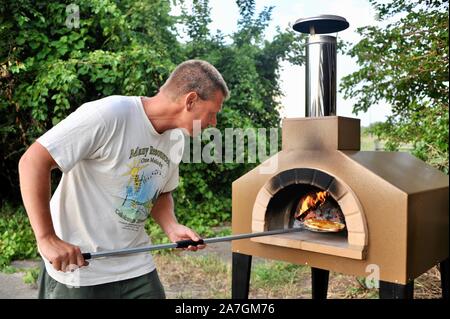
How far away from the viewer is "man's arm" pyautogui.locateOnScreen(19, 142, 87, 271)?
134 cm

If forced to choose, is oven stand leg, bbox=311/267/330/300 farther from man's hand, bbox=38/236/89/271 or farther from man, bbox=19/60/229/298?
man's hand, bbox=38/236/89/271

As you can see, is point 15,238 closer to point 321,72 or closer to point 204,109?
point 204,109

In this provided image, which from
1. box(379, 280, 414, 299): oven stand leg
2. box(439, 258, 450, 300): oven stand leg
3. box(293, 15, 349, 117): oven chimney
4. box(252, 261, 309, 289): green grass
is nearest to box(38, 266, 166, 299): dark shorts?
box(379, 280, 414, 299): oven stand leg

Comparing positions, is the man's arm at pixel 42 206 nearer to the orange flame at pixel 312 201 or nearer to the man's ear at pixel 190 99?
the man's ear at pixel 190 99

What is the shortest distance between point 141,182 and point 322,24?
140cm

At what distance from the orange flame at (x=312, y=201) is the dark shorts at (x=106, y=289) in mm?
956

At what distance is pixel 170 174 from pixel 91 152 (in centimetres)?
45

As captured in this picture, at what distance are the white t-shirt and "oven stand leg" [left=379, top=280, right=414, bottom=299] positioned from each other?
1012mm

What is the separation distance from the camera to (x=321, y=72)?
2.34m

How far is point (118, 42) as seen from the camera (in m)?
4.43

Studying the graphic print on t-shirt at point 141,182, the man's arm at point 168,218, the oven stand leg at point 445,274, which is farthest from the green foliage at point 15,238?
the oven stand leg at point 445,274

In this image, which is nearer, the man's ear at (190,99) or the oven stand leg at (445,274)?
the man's ear at (190,99)

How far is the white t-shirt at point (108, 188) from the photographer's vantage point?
153 centimetres
